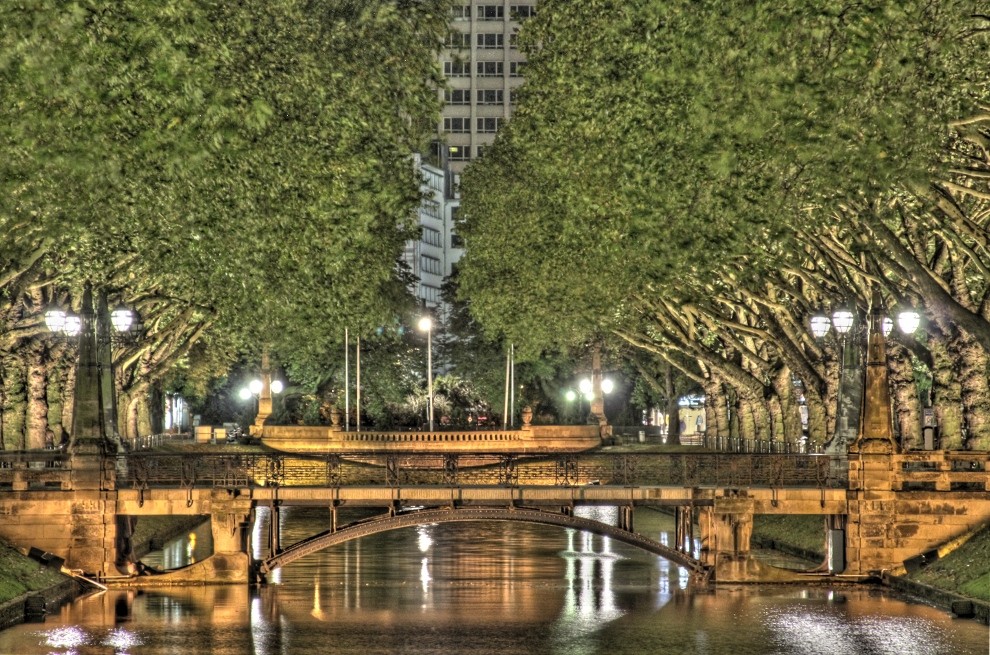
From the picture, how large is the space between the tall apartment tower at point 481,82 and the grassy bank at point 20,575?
152785 mm

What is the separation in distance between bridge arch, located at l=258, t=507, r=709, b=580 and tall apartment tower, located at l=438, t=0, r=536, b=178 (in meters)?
150

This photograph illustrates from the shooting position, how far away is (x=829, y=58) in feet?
92.4

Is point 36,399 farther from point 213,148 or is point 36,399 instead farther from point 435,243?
point 435,243

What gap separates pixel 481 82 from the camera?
192 metres

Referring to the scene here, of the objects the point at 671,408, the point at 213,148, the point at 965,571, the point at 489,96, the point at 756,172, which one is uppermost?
the point at 489,96

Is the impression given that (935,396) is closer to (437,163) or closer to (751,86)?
(751,86)

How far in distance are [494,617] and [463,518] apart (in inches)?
258

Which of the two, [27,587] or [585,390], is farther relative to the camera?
[585,390]

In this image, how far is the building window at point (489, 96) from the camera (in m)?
192

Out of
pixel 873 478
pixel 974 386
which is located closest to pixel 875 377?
pixel 873 478

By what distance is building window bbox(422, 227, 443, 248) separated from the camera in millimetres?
182750

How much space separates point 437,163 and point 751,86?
516 feet

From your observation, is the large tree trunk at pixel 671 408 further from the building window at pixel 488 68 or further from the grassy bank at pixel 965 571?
the building window at pixel 488 68

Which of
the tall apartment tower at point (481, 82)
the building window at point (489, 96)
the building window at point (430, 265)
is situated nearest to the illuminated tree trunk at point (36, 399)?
the building window at point (430, 265)
